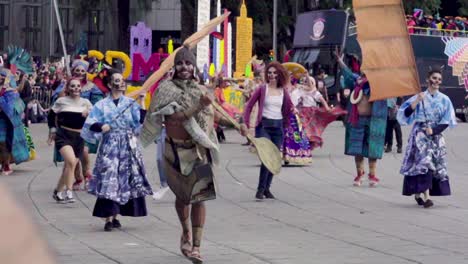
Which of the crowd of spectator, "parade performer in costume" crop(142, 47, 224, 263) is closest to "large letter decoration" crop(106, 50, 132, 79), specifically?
"parade performer in costume" crop(142, 47, 224, 263)

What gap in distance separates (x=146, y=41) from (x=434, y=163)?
691 inches

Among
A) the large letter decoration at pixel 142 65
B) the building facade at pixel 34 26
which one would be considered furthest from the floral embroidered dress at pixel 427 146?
the building facade at pixel 34 26

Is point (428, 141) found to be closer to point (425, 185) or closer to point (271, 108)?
point (425, 185)

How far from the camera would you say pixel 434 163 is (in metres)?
11.9

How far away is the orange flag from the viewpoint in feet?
33.5

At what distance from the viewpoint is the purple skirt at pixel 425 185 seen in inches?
467

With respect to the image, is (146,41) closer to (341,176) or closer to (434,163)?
(341,176)

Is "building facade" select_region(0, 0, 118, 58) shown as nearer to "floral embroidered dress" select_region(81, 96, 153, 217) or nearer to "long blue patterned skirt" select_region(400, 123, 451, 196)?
"long blue patterned skirt" select_region(400, 123, 451, 196)

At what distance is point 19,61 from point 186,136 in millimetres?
10133

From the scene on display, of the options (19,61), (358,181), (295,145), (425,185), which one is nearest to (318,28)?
(295,145)

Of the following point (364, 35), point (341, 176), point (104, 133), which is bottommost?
point (341, 176)

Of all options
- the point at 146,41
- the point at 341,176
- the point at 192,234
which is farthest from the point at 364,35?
the point at 146,41

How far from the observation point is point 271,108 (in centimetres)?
1259

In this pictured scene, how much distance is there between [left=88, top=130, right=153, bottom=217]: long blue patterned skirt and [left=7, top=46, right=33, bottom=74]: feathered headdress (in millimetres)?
7771
